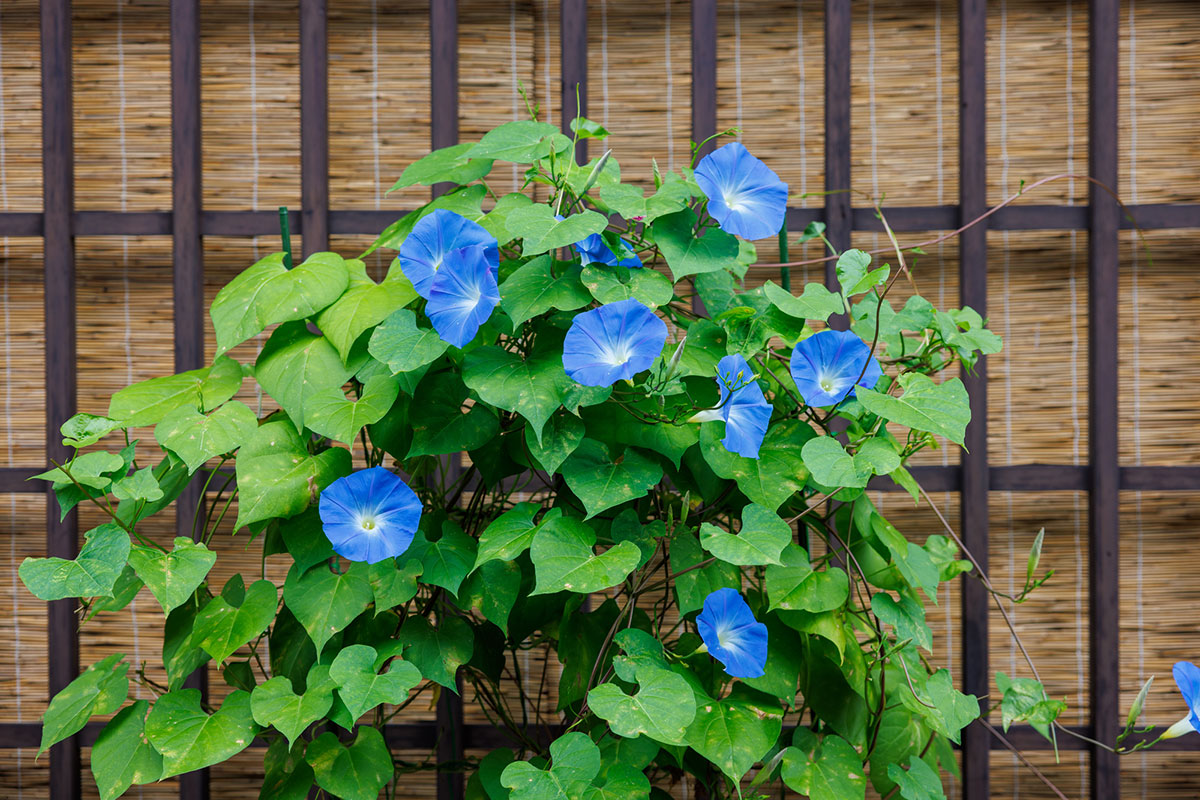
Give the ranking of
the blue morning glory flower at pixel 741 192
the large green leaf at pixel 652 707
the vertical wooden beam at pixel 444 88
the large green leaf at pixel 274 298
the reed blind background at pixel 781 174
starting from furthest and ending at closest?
the reed blind background at pixel 781 174 < the vertical wooden beam at pixel 444 88 < the large green leaf at pixel 274 298 < the blue morning glory flower at pixel 741 192 < the large green leaf at pixel 652 707

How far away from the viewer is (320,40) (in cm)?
146

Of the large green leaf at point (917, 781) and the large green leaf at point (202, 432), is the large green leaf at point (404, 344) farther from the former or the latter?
the large green leaf at point (917, 781)

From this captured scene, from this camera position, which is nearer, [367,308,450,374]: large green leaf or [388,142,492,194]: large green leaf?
[367,308,450,374]: large green leaf

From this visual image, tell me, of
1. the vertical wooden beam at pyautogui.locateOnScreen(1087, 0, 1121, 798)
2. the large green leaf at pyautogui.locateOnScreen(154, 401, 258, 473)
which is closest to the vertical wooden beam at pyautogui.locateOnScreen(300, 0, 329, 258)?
the large green leaf at pyautogui.locateOnScreen(154, 401, 258, 473)

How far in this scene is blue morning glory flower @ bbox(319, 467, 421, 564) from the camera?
0.87m

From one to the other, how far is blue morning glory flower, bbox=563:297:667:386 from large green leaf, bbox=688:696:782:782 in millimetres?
409

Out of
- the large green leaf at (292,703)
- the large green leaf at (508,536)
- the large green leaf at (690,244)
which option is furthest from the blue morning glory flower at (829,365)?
the large green leaf at (292,703)

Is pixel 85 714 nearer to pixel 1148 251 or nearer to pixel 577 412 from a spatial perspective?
pixel 577 412

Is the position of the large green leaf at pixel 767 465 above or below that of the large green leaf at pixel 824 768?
above

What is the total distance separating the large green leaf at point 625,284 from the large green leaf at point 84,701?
810 mm

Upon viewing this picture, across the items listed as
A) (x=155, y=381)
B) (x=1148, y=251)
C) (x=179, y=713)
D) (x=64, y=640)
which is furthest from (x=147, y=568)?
(x=1148, y=251)

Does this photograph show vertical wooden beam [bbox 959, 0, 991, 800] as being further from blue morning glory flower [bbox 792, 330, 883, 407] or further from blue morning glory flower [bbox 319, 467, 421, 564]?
blue morning glory flower [bbox 319, 467, 421, 564]

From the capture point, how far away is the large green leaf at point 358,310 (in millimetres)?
969

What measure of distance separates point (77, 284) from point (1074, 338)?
79.7 inches
